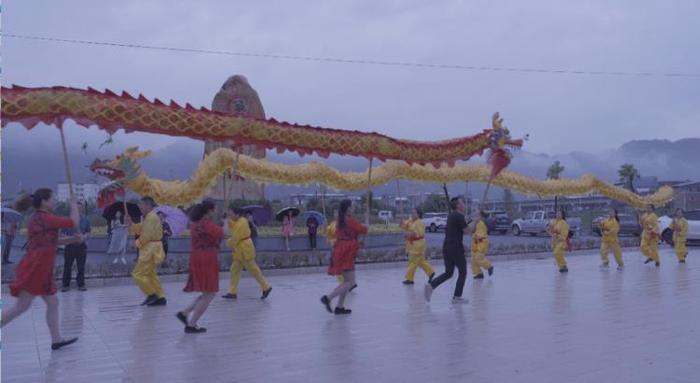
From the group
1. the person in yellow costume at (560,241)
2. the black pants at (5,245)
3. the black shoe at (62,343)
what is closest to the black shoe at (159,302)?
the black shoe at (62,343)

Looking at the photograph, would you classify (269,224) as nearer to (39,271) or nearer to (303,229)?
(303,229)

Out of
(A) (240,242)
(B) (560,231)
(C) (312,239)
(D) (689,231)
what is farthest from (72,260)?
(D) (689,231)

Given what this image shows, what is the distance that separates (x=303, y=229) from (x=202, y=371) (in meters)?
17.3

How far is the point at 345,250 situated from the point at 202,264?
199cm

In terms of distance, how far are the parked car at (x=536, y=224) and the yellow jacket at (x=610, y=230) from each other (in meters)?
18.0

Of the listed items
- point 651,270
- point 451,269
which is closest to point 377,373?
point 451,269

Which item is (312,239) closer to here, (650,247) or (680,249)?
(650,247)

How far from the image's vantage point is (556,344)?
259 inches

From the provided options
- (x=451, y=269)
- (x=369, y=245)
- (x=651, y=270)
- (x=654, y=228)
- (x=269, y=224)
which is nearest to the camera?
(x=451, y=269)

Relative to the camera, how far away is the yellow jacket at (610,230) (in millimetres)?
15328

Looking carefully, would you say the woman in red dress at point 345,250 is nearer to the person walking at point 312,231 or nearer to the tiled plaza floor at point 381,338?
the tiled plaza floor at point 381,338

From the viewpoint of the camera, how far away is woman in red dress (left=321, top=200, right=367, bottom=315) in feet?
28.0

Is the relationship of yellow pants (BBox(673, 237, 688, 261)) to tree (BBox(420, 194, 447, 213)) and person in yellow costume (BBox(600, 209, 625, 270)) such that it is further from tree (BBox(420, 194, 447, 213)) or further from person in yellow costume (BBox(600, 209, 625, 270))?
tree (BBox(420, 194, 447, 213))

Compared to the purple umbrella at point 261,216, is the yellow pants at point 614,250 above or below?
below
